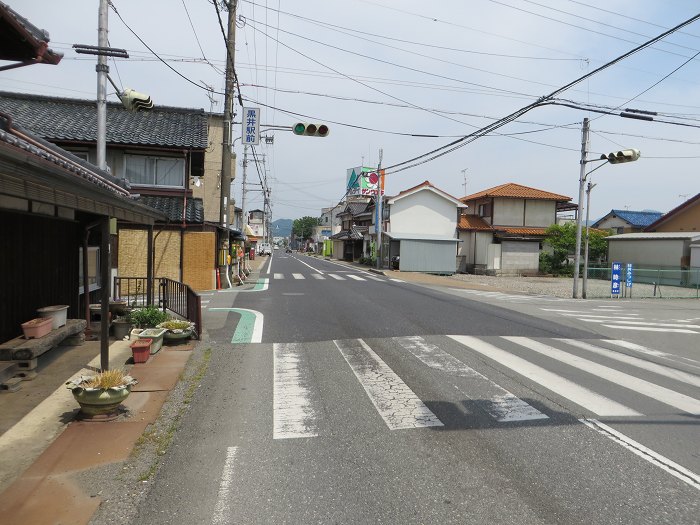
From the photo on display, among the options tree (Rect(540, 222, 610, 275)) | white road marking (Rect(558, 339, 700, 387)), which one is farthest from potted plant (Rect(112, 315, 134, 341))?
tree (Rect(540, 222, 610, 275))

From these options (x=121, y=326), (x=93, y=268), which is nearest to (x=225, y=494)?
(x=121, y=326)

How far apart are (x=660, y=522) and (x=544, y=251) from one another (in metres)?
38.9

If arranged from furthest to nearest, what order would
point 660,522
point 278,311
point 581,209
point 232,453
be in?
point 581,209 < point 278,311 < point 232,453 < point 660,522

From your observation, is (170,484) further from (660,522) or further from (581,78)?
(581,78)

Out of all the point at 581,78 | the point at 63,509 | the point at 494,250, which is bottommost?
the point at 63,509

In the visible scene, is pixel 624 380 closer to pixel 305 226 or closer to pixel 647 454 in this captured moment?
pixel 647 454

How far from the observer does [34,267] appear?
808 centimetres

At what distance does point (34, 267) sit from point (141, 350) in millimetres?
2411

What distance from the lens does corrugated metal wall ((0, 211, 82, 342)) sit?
7.16m

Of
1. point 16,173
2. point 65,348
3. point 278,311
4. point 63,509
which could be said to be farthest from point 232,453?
point 278,311

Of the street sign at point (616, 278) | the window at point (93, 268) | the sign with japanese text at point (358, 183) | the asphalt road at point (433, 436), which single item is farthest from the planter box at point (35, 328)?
the sign with japanese text at point (358, 183)

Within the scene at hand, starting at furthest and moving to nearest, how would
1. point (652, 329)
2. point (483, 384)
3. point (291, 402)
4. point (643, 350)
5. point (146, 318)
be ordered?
point (652, 329), point (643, 350), point (146, 318), point (483, 384), point (291, 402)

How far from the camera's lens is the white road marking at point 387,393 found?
5453 millimetres

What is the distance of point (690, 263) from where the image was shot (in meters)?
32.3
